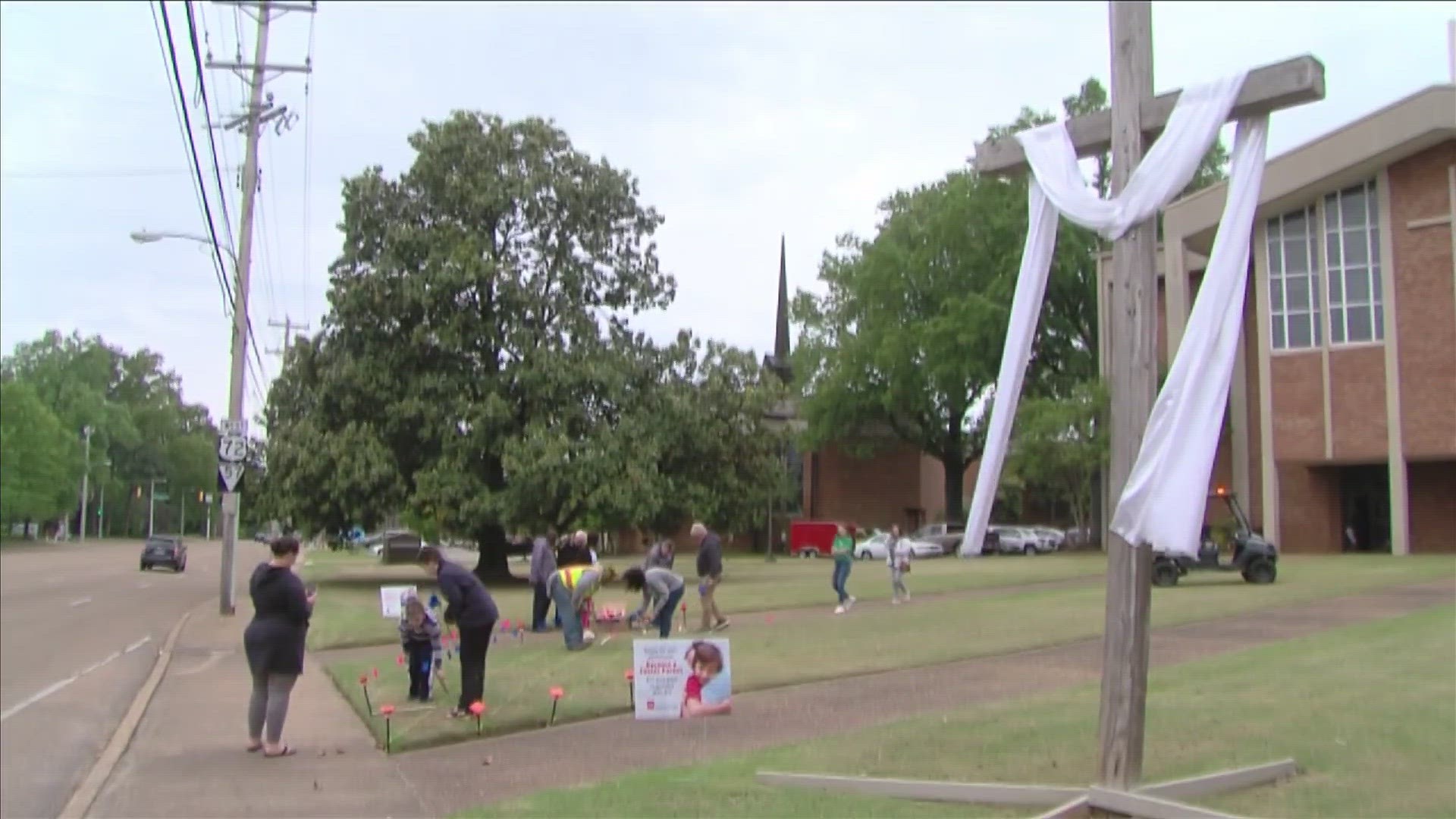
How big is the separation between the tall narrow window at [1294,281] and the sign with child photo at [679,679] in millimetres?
34297

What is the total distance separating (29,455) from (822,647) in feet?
266

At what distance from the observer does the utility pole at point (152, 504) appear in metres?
123

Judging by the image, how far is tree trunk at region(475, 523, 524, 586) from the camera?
34688mm

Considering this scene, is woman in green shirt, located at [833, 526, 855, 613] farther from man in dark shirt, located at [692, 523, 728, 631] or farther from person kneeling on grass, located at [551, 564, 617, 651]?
person kneeling on grass, located at [551, 564, 617, 651]

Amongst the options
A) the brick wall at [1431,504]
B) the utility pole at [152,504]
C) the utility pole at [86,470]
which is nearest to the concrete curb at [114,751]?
the brick wall at [1431,504]

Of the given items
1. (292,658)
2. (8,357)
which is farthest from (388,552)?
(8,357)

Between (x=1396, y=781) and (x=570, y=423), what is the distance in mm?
26883

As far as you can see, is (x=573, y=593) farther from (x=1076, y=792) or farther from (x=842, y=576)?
(x=1076, y=792)

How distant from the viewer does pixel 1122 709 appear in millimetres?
6969

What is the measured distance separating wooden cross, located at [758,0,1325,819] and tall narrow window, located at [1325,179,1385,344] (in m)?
35.4

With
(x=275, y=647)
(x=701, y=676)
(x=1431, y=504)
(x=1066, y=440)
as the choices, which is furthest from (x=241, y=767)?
(x=1066, y=440)

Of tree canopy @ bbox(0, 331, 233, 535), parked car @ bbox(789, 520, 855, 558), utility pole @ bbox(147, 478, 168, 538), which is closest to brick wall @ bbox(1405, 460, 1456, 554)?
parked car @ bbox(789, 520, 855, 558)

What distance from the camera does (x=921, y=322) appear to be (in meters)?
57.8

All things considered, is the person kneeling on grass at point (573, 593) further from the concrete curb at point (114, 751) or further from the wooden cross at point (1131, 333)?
the wooden cross at point (1131, 333)
